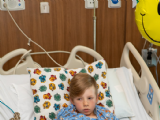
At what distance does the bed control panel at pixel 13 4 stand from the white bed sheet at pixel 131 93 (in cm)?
121

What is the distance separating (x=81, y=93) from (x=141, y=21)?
1.96 feet

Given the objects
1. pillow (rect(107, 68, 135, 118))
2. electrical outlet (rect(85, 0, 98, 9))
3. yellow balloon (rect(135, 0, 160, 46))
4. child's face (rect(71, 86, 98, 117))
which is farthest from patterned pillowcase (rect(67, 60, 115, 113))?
electrical outlet (rect(85, 0, 98, 9))

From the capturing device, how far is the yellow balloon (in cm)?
104

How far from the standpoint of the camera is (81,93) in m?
1.22

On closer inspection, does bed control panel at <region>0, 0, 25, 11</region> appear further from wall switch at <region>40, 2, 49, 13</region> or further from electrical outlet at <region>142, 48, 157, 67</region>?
electrical outlet at <region>142, 48, 157, 67</region>

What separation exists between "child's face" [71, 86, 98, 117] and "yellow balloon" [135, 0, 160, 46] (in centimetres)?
52

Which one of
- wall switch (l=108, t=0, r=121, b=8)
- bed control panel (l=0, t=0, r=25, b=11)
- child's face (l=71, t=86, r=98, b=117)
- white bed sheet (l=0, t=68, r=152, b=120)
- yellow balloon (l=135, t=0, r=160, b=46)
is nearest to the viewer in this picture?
yellow balloon (l=135, t=0, r=160, b=46)

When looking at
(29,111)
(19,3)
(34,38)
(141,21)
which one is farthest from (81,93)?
(19,3)

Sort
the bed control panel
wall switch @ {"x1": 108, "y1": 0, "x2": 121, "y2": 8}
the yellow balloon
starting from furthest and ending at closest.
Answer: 1. wall switch @ {"x1": 108, "y1": 0, "x2": 121, "y2": 8}
2. the bed control panel
3. the yellow balloon

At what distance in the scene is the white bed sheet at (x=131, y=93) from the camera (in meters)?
1.36

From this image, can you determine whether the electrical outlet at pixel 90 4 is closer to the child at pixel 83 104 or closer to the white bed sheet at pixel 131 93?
the white bed sheet at pixel 131 93

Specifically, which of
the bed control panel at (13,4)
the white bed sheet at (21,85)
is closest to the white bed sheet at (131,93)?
the white bed sheet at (21,85)

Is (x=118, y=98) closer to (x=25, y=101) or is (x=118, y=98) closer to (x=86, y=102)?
(x=86, y=102)

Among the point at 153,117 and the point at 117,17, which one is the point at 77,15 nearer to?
the point at 117,17
